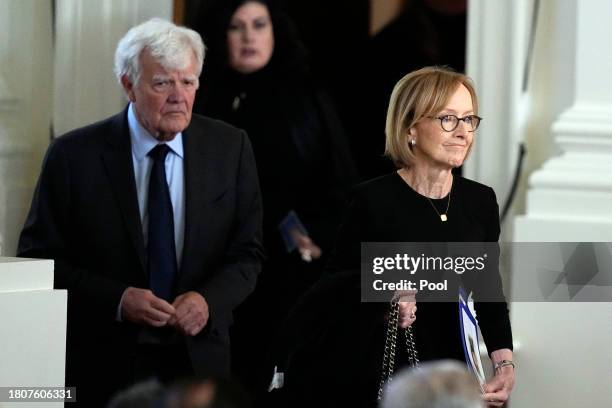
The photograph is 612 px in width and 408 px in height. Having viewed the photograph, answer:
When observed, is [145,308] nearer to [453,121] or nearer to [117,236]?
[117,236]

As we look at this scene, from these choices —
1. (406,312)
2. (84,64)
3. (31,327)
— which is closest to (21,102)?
(84,64)

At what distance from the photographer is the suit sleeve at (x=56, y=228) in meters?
4.82

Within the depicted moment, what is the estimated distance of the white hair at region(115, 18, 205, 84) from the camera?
15.9 ft

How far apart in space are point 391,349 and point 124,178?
1.47 m

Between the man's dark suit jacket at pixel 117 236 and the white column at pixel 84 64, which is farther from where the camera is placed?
the white column at pixel 84 64

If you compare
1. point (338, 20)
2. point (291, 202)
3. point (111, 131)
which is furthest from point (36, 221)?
point (338, 20)

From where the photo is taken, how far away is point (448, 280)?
13.4ft

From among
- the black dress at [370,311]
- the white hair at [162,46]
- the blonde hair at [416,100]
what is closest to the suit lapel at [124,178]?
the white hair at [162,46]

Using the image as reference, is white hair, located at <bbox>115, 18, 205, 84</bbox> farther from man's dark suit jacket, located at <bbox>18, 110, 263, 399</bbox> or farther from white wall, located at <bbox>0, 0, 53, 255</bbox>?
white wall, located at <bbox>0, 0, 53, 255</bbox>

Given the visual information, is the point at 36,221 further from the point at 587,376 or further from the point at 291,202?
the point at 587,376

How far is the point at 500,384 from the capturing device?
4113 mm

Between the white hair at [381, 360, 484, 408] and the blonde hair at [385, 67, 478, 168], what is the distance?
6.51 ft

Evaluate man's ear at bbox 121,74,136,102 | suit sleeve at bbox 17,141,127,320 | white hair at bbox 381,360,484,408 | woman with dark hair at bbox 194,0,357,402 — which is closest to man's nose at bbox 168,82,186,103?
man's ear at bbox 121,74,136,102

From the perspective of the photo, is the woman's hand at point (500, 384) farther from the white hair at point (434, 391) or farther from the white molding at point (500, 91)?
the white hair at point (434, 391)
